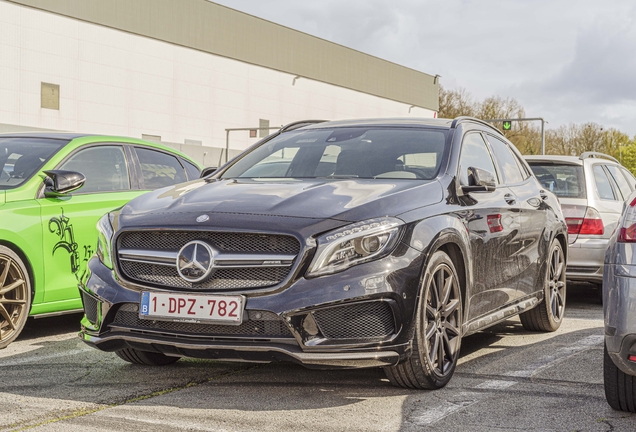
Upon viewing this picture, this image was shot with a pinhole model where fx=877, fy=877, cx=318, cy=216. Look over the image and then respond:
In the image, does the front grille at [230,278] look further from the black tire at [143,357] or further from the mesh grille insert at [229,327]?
the black tire at [143,357]

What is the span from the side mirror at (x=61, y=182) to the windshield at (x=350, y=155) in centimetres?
144

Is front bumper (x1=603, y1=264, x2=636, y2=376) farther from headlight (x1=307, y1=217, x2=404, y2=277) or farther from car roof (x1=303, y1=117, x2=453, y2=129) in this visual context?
car roof (x1=303, y1=117, x2=453, y2=129)

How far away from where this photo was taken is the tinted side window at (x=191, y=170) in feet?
28.7

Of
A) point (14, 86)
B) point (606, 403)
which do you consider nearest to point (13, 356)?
point (606, 403)

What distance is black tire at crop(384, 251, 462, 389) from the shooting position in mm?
4773

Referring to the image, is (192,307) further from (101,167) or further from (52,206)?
(101,167)

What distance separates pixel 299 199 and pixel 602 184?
20.0 feet

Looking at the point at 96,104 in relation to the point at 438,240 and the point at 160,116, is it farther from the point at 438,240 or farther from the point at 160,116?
the point at 438,240

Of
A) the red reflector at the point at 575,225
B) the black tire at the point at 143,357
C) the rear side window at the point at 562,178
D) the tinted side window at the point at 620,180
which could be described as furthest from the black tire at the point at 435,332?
the tinted side window at the point at 620,180

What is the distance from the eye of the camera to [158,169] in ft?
27.5

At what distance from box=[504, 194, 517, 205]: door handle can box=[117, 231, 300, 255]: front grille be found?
96.2 inches

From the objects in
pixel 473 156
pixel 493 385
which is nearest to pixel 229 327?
pixel 493 385

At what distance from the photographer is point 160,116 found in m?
46.1

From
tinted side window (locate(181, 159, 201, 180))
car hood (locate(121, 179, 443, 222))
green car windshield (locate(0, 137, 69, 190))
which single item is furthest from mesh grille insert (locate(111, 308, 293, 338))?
tinted side window (locate(181, 159, 201, 180))
